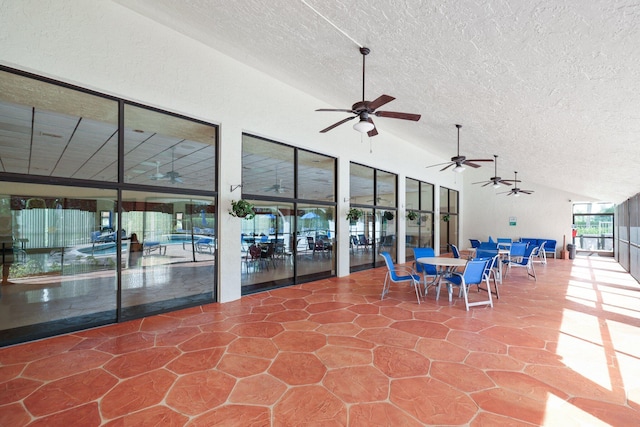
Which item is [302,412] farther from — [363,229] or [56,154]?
[363,229]

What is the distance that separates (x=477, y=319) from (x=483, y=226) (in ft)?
35.9

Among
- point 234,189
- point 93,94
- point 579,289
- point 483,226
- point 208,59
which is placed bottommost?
point 579,289

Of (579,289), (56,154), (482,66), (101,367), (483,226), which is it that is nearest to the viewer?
(101,367)

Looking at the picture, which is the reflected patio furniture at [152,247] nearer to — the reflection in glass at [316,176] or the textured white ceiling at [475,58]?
the reflection in glass at [316,176]

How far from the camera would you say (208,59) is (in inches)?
186

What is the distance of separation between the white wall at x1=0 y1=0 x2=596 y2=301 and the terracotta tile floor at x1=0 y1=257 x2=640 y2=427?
175 centimetres

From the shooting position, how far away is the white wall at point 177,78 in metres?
3.29

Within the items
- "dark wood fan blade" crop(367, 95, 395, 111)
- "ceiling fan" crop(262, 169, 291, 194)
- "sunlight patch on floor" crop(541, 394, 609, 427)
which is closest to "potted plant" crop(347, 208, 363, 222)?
"ceiling fan" crop(262, 169, 291, 194)

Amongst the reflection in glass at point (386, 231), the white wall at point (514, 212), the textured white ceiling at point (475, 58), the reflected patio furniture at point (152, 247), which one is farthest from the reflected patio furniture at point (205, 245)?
the white wall at point (514, 212)

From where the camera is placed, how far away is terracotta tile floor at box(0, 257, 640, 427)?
2.12 m

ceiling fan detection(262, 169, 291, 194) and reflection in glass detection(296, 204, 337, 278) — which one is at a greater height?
ceiling fan detection(262, 169, 291, 194)

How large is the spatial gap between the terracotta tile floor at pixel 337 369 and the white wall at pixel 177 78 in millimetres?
1747

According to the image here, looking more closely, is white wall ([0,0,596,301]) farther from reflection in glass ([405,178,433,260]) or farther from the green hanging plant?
reflection in glass ([405,178,433,260])

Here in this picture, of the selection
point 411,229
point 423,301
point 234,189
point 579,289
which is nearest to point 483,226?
point 411,229
